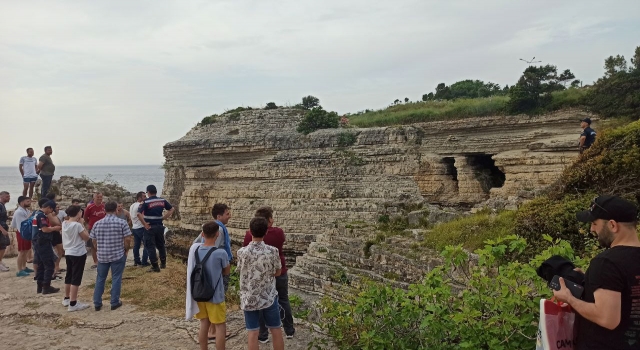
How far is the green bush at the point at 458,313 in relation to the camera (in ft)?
11.4

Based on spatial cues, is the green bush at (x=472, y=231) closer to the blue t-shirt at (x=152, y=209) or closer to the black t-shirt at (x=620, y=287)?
the black t-shirt at (x=620, y=287)

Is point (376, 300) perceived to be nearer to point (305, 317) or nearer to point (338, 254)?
point (305, 317)

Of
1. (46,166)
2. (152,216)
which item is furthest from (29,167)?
→ (152,216)

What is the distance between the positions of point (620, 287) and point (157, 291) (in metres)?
7.28

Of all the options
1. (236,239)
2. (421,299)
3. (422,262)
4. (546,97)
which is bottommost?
(236,239)

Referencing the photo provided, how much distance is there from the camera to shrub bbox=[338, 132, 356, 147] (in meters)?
17.0

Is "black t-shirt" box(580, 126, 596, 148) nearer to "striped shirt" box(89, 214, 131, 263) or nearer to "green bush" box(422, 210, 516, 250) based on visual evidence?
"green bush" box(422, 210, 516, 250)

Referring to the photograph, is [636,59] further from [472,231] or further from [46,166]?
[46,166]

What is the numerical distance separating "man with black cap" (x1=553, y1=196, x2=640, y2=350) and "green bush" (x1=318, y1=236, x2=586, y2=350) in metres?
0.88

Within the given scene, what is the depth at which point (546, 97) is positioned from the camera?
1495cm

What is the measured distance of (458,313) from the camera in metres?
3.55

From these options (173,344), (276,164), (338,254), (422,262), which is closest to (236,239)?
(276,164)

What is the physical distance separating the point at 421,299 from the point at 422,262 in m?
4.15

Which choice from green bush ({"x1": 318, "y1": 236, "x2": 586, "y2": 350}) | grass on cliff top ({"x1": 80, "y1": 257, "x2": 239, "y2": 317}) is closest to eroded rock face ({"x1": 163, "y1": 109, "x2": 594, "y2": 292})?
grass on cliff top ({"x1": 80, "y1": 257, "x2": 239, "y2": 317})
